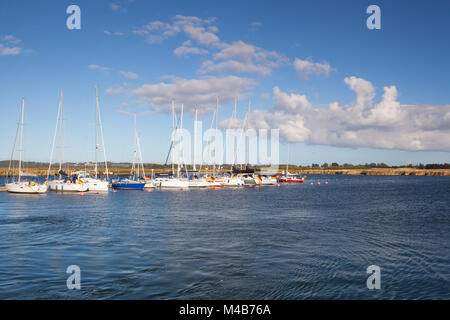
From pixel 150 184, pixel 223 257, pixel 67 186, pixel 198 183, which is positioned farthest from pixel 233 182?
pixel 223 257

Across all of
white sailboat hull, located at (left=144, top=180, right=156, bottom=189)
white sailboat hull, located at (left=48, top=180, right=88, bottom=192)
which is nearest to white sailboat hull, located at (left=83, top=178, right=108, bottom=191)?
white sailboat hull, located at (left=48, top=180, right=88, bottom=192)

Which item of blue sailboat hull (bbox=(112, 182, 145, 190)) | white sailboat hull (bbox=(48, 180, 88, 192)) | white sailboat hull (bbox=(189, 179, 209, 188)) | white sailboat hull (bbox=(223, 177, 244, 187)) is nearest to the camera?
white sailboat hull (bbox=(48, 180, 88, 192))

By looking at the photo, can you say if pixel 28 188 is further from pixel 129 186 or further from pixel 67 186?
pixel 129 186

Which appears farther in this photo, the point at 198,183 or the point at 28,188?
the point at 198,183

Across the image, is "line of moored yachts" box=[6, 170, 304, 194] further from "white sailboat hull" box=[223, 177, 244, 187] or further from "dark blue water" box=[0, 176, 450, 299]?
"dark blue water" box=[0, 176, 450, 299]

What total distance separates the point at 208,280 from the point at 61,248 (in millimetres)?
11758

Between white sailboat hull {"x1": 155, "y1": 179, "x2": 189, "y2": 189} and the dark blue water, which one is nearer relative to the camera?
the dark blue water

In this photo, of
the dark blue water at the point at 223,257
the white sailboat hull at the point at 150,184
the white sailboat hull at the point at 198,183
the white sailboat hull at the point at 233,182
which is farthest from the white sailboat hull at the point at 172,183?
the dark blue water at the point at 223,257

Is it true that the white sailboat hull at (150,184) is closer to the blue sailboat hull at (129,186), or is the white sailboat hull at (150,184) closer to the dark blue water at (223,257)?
the blue sailboat hull at (129,186)

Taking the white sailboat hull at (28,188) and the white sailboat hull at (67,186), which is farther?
the white sailboat hull at (67,186)

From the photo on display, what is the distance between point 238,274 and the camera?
1711 cm

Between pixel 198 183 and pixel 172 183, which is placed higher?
pixel 172 183

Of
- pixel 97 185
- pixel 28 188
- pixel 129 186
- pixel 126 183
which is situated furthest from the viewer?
pixel 126 183

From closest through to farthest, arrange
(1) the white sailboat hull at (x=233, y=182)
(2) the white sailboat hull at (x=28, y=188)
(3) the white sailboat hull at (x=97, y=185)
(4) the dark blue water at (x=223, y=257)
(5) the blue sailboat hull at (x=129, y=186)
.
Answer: (4) the dark blue water at (x=223, y=257) → (2) the white sailboat hull at (x=28, y=188) → (3) the white sailboat hull at (x=97, y=185) → (5) the blue sailboat hull at (x=129, y=186) → (1) the white sailboat hull at (x=233, y=182)
